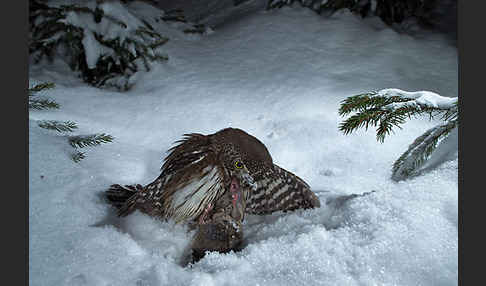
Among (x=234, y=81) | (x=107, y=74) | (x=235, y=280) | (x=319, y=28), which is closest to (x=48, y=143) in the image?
(x=235, y=280)

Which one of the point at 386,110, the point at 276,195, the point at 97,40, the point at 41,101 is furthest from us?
the point at 97,40

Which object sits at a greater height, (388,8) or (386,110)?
(388,8)

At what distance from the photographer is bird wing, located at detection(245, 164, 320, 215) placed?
1328 millimetres

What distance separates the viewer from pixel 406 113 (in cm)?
119

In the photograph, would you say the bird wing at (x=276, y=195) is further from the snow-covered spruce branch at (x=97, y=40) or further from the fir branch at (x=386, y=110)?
the snow-covered spruce branch at (x=97, y=40)

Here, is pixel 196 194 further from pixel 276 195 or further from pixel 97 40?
pixel 97 40

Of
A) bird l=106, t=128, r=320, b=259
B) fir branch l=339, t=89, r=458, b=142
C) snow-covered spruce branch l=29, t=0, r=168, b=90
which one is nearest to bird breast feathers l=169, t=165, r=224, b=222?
bird l=106, t=128, r=320, b=259

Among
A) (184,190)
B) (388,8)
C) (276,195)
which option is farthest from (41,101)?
(388,8)

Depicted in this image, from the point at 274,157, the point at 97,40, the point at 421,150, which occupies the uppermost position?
the point at 97,40

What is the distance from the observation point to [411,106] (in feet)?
3.71

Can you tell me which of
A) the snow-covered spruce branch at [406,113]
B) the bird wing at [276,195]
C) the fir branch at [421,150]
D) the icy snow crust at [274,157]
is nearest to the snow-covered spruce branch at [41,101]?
the icy snow crust at [274,157]

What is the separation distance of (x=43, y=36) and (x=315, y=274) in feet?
9.61

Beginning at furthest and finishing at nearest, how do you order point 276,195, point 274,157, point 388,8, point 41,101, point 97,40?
1. point 388,8
2. point 97,40
3. point 274,157
4. point 41,101
5. point 276,195

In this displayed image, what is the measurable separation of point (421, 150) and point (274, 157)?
2.67 feet
